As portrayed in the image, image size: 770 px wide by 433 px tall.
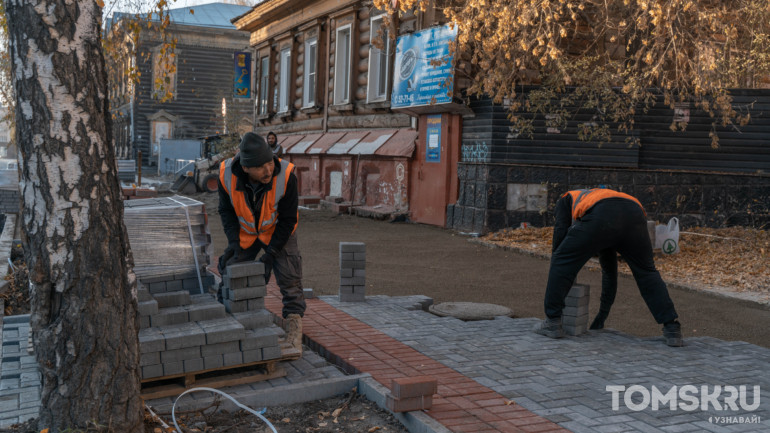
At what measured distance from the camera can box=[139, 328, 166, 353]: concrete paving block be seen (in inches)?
180

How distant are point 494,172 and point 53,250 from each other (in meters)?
10.6

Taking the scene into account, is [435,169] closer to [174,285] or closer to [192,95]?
[174,285]

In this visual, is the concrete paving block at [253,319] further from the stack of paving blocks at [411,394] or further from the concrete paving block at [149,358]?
the stack of paving blocks at [411,394]

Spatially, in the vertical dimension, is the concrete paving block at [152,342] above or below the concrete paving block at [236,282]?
below

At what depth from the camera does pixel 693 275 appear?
9945 mm

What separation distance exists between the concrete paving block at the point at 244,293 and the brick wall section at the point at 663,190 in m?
8.76

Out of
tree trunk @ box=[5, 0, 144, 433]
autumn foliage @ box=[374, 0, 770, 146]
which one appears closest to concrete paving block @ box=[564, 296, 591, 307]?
tree trunk @ box=[5, 0, 144, 433]

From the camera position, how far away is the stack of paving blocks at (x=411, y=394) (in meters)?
4.28

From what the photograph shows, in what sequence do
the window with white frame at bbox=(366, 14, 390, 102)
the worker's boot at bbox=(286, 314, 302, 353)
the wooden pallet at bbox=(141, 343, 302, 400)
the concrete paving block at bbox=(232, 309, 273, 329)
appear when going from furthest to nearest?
1. the window with white frame at bbox=(366, 14, 390, 102)
2. the worker's boot at bbox=(286, 314, 302, 353)
3. the concrete paving block at bbox=(232, 309, 273, 329)
4. the wooden pallet at bbox=(141, 343, 302, 400)

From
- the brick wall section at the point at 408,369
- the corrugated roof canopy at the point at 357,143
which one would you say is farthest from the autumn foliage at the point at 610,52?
the brick wall section at the point at 408,369

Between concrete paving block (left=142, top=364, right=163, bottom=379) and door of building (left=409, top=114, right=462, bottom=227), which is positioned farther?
door of building (left=409, top=114, right=462, bottom=227)

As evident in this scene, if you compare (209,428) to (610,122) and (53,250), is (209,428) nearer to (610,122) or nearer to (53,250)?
(53,250)

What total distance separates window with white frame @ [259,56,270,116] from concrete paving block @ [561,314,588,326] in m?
20.7

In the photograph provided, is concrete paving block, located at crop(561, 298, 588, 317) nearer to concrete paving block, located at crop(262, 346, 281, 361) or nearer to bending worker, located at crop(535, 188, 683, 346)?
bending worker, located at crop(535, 188, 683, 346)
